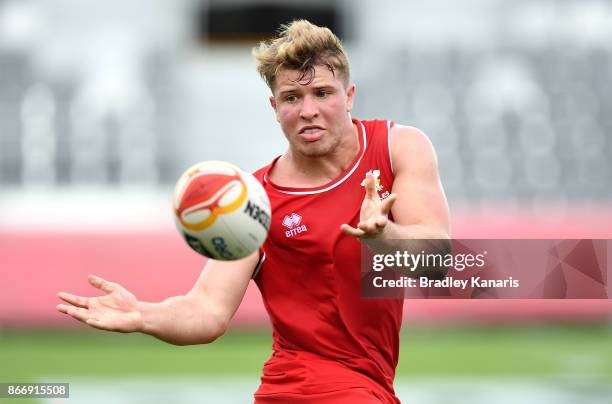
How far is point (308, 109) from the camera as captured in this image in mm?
5527

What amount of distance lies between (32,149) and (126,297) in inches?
567

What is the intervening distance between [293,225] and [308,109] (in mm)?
586

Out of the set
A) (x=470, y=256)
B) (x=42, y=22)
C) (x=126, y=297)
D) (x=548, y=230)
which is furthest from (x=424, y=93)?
(x=126, y=297)

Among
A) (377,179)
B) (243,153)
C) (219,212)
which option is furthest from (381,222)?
(243,153)

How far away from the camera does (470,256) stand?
650 centimetres

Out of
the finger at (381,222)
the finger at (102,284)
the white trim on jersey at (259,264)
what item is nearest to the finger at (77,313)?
the finger at (102,284)

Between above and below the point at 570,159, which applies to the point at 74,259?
below

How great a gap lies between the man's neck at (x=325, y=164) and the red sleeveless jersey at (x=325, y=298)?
0.05 m

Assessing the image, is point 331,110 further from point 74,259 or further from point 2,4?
point 2,4

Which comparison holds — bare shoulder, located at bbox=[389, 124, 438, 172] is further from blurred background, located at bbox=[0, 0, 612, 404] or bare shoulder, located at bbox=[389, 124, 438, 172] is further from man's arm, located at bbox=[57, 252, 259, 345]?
blurred background, located at bbox=[0, 0, 612, 404]

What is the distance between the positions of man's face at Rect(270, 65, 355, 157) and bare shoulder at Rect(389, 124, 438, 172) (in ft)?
0.93

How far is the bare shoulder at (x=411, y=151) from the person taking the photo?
562cm

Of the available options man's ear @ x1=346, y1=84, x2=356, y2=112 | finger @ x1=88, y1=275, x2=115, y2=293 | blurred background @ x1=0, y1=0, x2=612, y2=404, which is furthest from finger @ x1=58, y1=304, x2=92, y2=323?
blurred background @ x1=0, y1=0, x2=612, y2=404

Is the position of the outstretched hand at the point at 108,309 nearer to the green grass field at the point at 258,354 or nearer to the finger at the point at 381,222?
the finger at the point at 381,222
